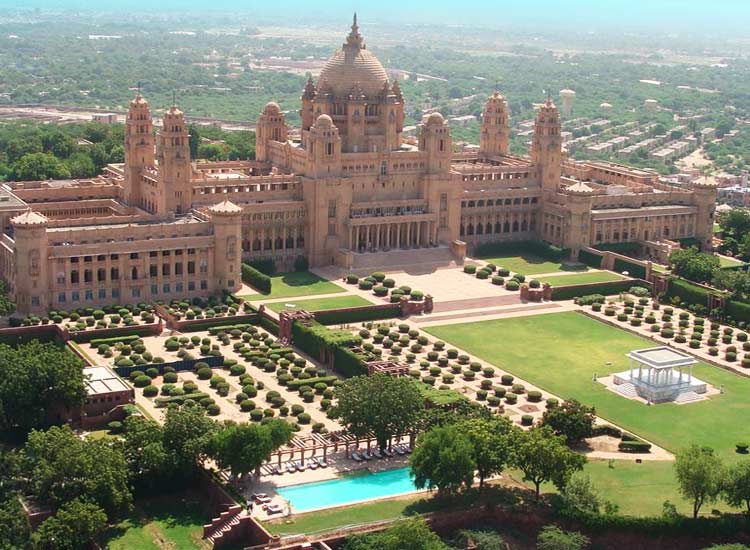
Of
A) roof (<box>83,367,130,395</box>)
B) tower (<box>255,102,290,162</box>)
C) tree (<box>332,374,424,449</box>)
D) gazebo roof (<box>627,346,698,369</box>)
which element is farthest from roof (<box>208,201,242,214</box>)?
gazebo roof (<box>627,346,698,369</box>)

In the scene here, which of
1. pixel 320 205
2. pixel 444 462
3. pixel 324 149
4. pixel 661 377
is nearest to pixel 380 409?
pixel 444 462

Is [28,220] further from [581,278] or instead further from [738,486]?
[738,486]

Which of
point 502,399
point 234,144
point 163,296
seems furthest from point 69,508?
point 234,144

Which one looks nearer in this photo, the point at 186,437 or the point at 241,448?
the point at 241,448

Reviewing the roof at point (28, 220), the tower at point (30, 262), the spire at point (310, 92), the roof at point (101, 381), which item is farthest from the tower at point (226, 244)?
the spire at point (310, 92)

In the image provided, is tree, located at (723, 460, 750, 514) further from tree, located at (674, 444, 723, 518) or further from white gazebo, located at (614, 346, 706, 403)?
white gazebo, located at (614, 346, 706, 403)

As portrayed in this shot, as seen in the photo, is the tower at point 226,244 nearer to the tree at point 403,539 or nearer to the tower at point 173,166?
the tower at point 173,166
